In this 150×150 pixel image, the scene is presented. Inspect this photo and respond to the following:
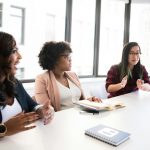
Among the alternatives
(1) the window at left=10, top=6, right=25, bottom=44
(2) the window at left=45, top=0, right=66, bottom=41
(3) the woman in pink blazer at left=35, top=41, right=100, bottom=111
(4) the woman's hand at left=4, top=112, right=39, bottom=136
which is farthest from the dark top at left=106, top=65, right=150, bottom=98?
(4) the woman's hand at left=4, top=112, right=39, bottom=136

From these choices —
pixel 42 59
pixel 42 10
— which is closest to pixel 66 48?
pixel 42 59

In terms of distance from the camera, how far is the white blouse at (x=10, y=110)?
1.39 m

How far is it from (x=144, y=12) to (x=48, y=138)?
3848mm

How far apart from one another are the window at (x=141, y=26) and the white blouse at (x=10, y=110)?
3309mm

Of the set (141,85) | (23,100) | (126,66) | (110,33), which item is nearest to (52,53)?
(23,100)

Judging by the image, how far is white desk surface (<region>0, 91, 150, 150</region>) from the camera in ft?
3.51

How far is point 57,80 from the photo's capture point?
2.10 meters

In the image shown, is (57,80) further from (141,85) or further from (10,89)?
(141,85)

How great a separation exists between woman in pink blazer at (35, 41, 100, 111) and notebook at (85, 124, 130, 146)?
0.68 meters

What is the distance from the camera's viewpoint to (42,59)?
219 centimetres

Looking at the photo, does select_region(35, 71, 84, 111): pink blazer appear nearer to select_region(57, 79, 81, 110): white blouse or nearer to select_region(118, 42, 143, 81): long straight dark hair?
select_region(57, 79, 81, 110): white blouse

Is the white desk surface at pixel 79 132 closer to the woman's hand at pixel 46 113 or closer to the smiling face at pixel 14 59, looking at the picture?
the woman's hand at pixel 46 113

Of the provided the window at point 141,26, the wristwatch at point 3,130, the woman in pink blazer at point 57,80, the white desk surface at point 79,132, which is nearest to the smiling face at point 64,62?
→ the woman in pink blazer at point 57,80

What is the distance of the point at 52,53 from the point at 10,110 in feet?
2.81
